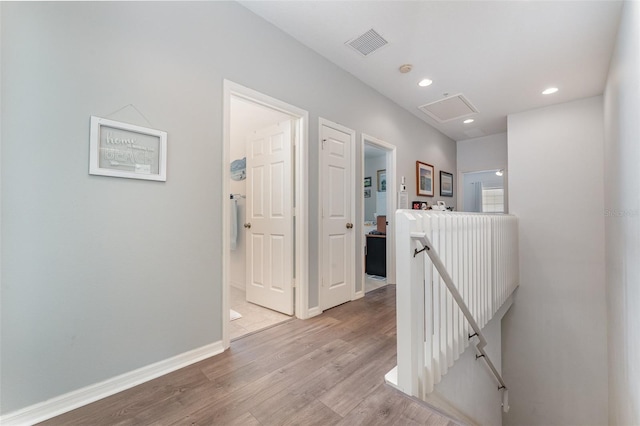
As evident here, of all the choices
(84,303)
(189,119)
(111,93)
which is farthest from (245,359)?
(111,93)

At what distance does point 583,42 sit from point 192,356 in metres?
4.43

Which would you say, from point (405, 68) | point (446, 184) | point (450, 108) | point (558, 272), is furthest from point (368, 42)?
point (558, 272)

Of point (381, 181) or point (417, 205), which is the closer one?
point (417, 205)

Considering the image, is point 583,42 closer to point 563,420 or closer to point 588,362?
point 588,362

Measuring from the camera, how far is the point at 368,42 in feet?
8.40

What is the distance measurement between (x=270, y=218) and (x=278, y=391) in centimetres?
170

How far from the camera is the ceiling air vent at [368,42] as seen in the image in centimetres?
246

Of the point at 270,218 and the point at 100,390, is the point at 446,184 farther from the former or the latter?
the point at 100,390

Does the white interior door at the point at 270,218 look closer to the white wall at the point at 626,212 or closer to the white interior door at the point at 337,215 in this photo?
the white interior door at the point at 337,215

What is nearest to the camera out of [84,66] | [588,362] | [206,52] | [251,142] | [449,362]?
[84,66]

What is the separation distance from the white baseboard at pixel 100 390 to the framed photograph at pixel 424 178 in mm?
3868

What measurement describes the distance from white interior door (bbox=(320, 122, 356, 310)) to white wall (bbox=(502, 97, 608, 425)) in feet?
9.61

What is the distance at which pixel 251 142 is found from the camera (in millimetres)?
3191

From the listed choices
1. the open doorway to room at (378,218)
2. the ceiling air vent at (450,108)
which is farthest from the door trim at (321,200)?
the ceiling air vent at (450,108)
